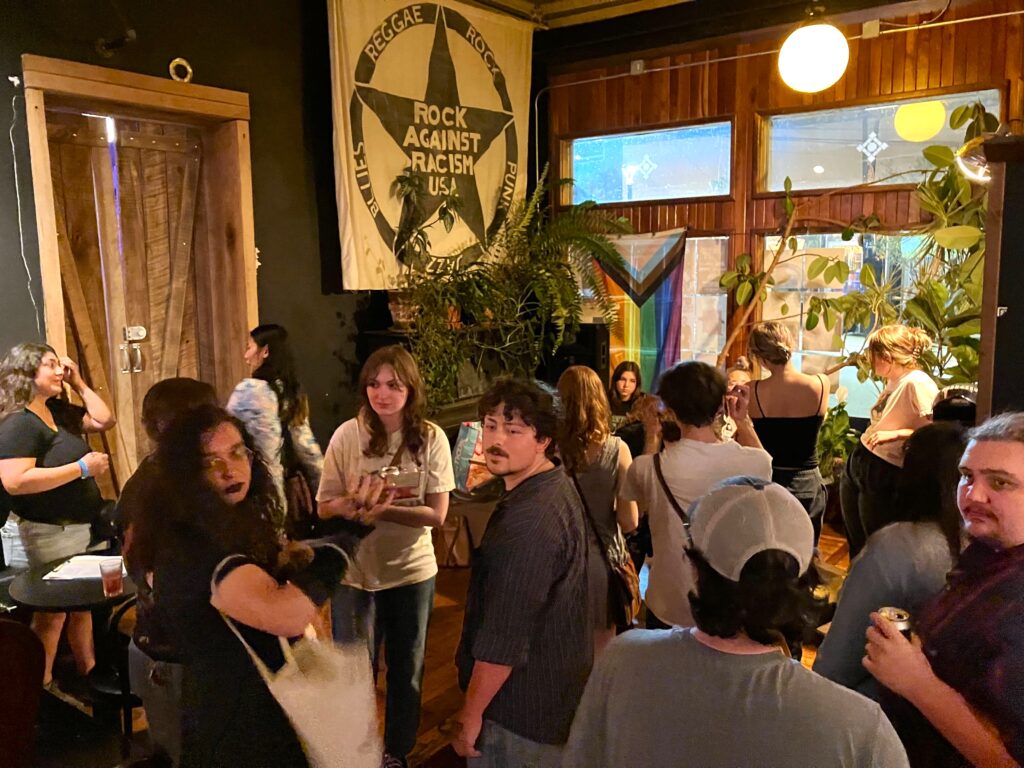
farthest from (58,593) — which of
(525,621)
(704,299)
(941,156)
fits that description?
(941,156)

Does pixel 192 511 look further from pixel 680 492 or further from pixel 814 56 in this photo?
pixel 814 56

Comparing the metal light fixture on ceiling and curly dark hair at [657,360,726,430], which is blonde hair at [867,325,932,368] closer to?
the metal light fixture on ceiling

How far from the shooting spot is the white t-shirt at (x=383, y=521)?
2246mm

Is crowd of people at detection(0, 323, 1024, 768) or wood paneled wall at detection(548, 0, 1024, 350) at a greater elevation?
wood paneled wall at detection(548, 0, 1024, 350)

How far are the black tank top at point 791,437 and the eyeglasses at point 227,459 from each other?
7.96 ft

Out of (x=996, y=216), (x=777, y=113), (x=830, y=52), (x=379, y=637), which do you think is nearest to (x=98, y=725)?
(x=379, y=637)

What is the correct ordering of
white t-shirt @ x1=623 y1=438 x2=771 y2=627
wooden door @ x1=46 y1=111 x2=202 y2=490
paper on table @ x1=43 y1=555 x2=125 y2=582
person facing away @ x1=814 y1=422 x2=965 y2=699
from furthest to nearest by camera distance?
1. wooden door @ x1=46 y1=111 x2=202 y2=490
2. paper on table @ x1=43 y1=555 x2=125 y2=582
3. white t-shirt @ x1=623 y1=438 x2=771 y2=627
4. person facing away @ x1=814 y1=422 x2=965 y2=699

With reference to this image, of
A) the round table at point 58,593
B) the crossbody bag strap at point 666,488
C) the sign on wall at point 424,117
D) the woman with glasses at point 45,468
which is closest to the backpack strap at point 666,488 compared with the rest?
the crossbody bag strap at point 666,488

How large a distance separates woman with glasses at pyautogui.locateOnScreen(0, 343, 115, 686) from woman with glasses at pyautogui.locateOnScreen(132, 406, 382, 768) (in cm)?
156

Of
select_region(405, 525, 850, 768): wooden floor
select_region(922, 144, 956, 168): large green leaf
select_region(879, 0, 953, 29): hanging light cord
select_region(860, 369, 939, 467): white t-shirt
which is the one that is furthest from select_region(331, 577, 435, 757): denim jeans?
select_region(879, 0, 953, 29): hanging light cord

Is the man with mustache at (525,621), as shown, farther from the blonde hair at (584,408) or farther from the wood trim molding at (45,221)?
the wood trim molding at (45,221)

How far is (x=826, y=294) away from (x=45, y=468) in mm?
4252

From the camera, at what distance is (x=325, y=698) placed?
1380 millimetres

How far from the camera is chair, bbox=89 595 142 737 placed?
248cm
